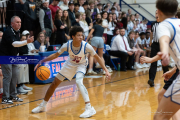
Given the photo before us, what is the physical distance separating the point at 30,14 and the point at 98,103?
544 centimetres

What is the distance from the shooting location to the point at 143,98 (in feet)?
20.9

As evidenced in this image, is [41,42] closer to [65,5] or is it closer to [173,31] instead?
[65,5]

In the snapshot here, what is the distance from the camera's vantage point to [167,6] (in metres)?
2.64

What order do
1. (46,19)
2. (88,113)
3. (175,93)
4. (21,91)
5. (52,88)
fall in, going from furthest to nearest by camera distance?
(46,19), (21,91), (52,88), (88,113), (175,93)

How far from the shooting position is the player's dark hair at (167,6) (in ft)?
8.61

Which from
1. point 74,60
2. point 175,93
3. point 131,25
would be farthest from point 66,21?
point 175,93

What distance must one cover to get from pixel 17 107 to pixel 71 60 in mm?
1619

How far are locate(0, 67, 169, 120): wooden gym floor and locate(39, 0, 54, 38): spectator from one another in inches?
102

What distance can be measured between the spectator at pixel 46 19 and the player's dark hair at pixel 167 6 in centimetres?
760

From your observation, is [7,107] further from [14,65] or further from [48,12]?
[48,12]

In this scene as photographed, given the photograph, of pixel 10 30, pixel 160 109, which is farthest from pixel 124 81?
pixel 160 109

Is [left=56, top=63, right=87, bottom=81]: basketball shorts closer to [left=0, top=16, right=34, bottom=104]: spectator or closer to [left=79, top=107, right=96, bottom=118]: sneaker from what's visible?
[left=79, top=107, right=96, bottom=118]: sneaker

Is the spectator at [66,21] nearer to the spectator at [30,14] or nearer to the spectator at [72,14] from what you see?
the spectator at [72,14]

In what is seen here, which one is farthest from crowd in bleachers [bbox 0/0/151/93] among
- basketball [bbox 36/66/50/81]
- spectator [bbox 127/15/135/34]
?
basketball [bbox 36/66/50/81]
